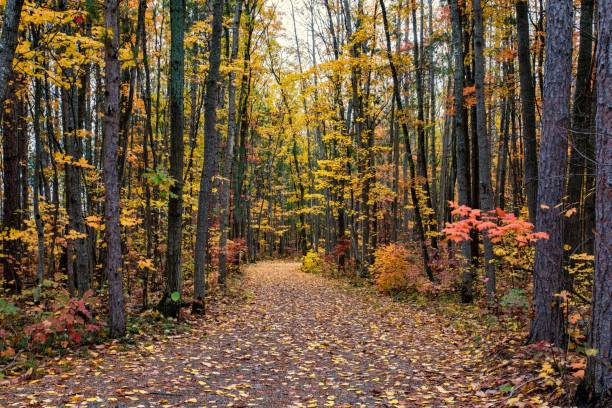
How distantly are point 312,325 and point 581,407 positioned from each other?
6059mm

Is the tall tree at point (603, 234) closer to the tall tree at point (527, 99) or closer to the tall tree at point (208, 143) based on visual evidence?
the tall tree at point (527, 99)

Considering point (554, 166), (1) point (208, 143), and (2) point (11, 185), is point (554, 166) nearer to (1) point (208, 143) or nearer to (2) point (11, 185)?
(1) point (208, 143)

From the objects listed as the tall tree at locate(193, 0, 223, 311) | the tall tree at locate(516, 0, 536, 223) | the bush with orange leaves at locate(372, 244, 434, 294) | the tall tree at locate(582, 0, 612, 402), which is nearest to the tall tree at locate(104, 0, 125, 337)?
the tall tree at locate(193, 0, 223, 311)

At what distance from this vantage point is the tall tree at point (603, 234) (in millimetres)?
3562

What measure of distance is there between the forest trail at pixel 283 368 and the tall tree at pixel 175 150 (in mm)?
989

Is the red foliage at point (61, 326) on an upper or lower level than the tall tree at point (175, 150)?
lower

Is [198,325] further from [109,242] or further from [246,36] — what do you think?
[246,36]

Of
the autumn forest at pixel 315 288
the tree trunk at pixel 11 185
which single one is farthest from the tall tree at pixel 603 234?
the tree trunk at pixel 11 185

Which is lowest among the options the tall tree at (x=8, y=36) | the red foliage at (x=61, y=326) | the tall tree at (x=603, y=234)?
the red foliage at (x=61, y=326)

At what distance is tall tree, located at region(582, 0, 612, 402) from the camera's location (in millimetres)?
3562

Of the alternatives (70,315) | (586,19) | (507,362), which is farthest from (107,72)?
(586,19)

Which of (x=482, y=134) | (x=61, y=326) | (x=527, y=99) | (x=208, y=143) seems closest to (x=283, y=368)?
(x=61, y=326)

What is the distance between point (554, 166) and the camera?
530cm

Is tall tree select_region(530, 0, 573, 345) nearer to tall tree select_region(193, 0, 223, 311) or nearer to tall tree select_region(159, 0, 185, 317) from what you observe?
tall tree select_region(159, 0, 185, 317)
